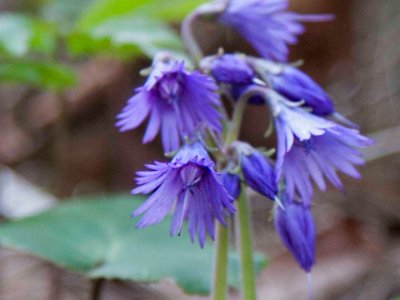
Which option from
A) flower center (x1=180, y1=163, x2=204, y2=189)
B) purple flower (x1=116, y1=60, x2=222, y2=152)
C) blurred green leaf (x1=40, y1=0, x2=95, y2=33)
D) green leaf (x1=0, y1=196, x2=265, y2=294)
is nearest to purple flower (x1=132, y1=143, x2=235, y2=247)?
flower center (x1=180, y1=163, x2=204, y2=189)

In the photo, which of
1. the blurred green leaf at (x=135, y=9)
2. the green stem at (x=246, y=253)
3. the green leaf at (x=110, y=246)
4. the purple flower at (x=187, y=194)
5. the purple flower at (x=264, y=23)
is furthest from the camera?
the blurred green leaf at (x=135, y=9)

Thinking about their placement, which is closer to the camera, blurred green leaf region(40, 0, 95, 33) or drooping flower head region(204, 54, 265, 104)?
drooping flower head region(204, 54, 265, 104)

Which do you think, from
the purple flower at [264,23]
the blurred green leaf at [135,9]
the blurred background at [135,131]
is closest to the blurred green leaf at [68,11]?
the blurred background at [135,131]

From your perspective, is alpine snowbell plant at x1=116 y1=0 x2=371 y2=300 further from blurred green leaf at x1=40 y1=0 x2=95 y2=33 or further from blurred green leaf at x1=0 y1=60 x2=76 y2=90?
blurred green leaf at x1=40 y1=0 x2=95 y2=33

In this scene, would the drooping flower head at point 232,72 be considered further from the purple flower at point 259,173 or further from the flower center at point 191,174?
the flower center at point 191,174

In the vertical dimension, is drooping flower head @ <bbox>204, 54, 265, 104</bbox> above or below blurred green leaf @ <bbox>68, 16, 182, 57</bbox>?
below

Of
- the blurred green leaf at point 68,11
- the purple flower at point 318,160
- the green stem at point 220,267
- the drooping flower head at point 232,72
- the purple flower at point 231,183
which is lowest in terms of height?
the green stem at point 220,267

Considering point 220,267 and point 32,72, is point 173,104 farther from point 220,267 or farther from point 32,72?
point 32,72

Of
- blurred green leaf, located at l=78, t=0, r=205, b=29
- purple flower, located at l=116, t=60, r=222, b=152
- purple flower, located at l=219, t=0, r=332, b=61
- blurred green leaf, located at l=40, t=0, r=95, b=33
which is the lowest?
purple flower, located at l=116, t=60, r=222, b=152
